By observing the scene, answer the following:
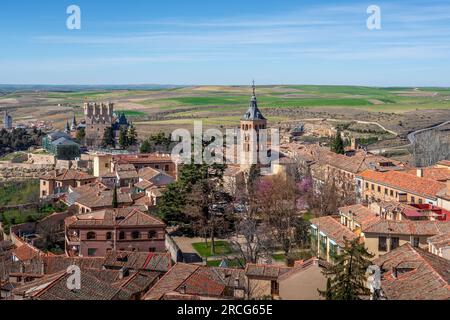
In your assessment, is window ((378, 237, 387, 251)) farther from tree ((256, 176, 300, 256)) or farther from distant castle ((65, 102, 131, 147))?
distant castle ((65, 102, 131, 147))

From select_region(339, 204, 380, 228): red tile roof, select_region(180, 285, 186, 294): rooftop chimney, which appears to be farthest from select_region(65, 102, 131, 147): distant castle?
select_region(180, 285, 186, 294): rooftop chimney

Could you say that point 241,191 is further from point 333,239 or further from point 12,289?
point 12,289

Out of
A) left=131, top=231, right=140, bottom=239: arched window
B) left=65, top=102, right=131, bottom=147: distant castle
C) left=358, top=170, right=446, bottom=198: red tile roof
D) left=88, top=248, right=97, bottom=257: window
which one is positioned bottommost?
left=88, top=248, right=97, bottom=257: window

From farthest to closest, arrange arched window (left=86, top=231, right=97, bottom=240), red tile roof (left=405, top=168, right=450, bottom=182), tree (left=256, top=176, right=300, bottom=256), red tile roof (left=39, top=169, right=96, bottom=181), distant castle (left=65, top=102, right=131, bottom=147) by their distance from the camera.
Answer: distant castle (left=65, top=102, right=131, bottom=147) < red tile roof (left=39, top=169, right=96, bottom=181) < red tile roof (left=405, top=168, right=450, bottom=182) < tree (left=256, top=176, right=300, bottom=256) < arched window (left=86, top=231, right=97, bottom=240)

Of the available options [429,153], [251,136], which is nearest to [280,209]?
[251,136]

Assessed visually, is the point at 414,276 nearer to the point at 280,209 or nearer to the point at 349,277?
the point at 349,277
